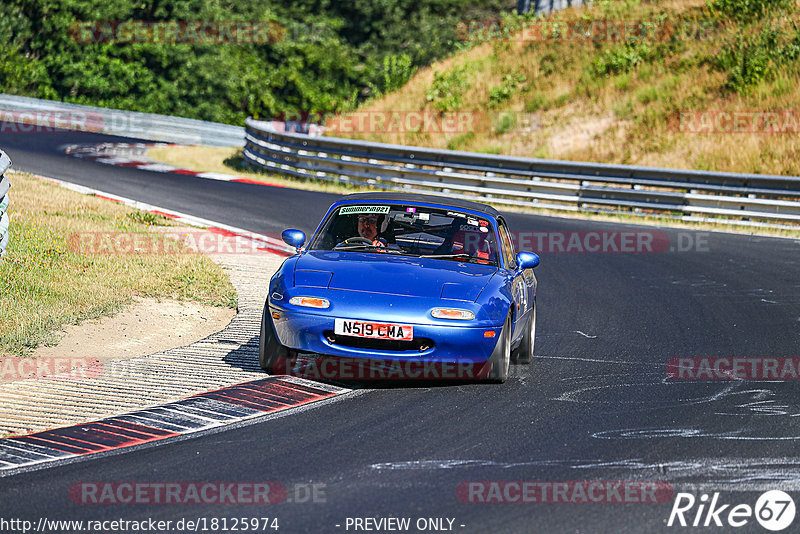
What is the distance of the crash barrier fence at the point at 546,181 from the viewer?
68.5ft

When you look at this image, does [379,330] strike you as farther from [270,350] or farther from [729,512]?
[729,512]

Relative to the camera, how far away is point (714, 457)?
20.3 ft

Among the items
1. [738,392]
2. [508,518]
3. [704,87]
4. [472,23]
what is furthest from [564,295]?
[472,23]

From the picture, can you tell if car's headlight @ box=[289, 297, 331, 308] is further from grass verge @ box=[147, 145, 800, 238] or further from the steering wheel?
grass verge @ box=[147, 145, 800, 238]

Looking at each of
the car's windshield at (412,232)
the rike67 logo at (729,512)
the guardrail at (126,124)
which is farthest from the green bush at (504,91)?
the rike67 logo at (729,512)

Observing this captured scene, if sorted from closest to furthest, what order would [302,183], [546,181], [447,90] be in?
[546,181]
[302,183]
[447,90]

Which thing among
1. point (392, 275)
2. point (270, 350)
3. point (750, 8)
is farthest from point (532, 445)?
point (750, 8)

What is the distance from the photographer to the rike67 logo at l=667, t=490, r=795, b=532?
5129mm

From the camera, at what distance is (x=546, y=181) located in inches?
892

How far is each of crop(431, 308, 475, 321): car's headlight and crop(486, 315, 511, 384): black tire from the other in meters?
0.31

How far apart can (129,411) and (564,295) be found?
692 cm

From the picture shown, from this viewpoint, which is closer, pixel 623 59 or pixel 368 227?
pixel 368 227

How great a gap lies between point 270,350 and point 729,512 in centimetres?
373

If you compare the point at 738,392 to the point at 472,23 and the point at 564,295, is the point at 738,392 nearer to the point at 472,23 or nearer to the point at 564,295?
the point at 564,295
